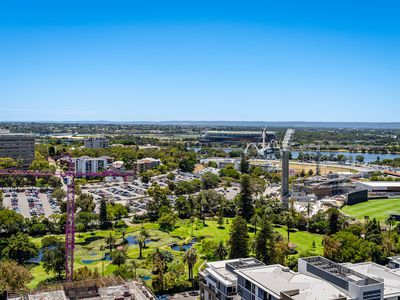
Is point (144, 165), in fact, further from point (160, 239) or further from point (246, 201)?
point (160, 239)

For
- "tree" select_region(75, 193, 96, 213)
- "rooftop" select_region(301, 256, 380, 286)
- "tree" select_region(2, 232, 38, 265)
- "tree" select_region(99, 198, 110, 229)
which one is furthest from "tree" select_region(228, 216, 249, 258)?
"tree" select_region(75, 193, 96, 213)

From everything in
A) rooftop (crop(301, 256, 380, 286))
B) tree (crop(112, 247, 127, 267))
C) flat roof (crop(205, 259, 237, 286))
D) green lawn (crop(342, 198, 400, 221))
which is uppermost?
rooftop (crop(301, 256, 380, 286))

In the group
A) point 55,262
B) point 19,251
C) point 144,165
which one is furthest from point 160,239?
point 144,165

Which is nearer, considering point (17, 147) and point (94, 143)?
point (17, 147)

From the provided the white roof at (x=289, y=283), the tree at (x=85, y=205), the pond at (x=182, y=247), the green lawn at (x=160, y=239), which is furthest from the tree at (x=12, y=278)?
the tree at (x=85, y=205)

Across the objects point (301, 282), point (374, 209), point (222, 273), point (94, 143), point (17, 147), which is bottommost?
point (374, 209)

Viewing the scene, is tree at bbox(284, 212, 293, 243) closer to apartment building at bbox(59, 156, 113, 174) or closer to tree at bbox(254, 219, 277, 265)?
tree at bbox(254, 219, 277, 265)

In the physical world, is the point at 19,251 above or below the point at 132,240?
above
